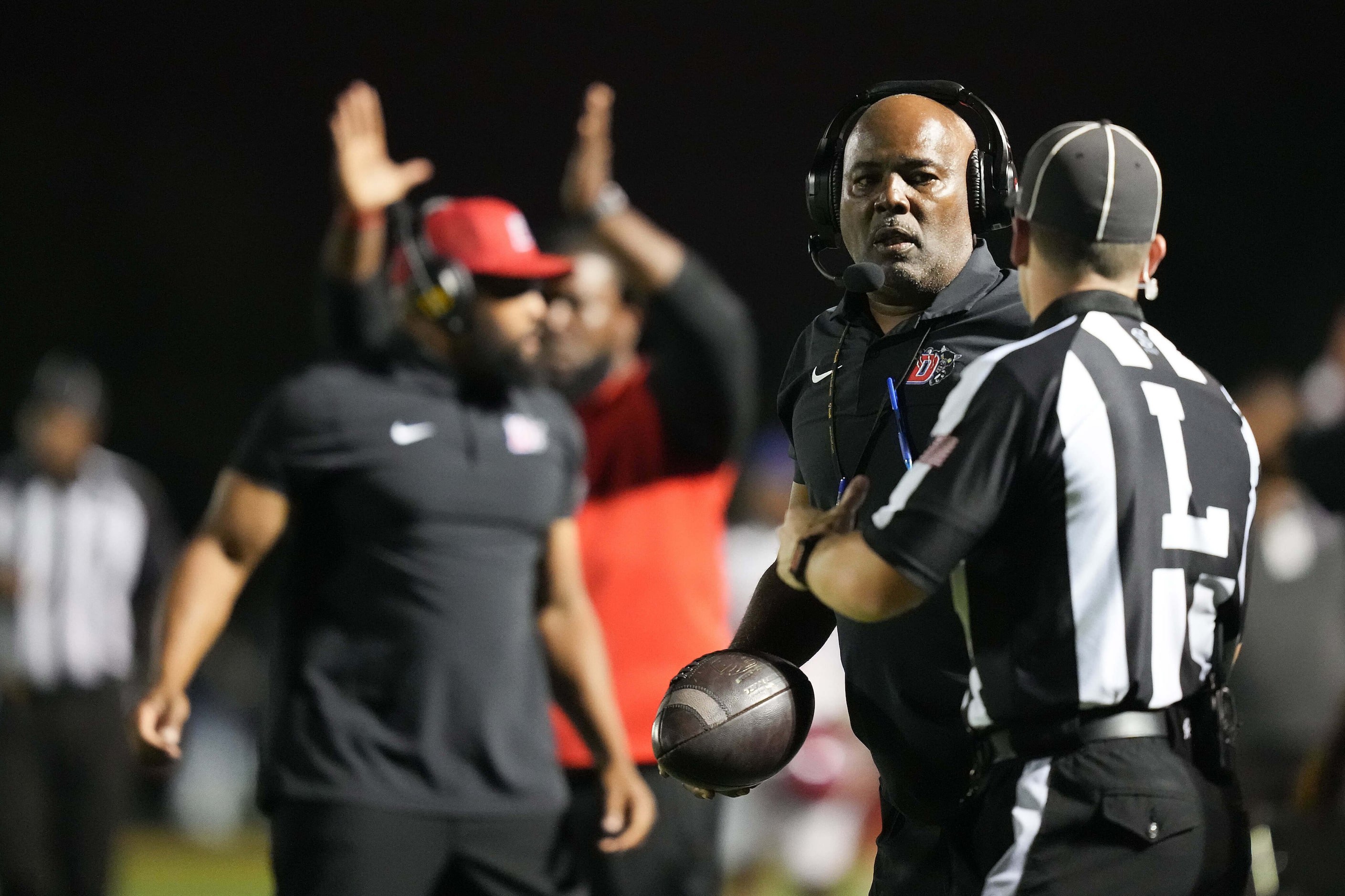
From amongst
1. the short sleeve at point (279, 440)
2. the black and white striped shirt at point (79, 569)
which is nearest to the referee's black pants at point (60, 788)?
the black and white striped shirt at point (79, 569)

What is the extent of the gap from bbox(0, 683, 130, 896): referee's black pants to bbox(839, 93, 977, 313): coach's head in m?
5.21

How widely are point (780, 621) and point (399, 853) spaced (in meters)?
1.26

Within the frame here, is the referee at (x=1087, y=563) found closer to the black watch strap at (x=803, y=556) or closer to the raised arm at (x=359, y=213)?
the black watch strap at (x=803, y=556)

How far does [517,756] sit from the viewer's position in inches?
152

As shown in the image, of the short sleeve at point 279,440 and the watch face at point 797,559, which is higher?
the watch face at point 797,559

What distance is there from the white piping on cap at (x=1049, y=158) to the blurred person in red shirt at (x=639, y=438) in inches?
83.8

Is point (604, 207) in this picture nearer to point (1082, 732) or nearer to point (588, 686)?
point (588, 686)

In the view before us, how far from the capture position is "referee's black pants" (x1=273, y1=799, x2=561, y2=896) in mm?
3578

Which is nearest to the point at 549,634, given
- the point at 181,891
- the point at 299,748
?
the point at 299,748

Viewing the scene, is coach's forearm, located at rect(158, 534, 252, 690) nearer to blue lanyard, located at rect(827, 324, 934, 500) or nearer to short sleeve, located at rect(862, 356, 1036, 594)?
blue lanyard, located at rect(827, 324, 934, 500)

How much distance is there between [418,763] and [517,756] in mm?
260

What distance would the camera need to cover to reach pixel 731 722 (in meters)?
2.57

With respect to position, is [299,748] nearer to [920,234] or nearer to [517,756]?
[517,756]

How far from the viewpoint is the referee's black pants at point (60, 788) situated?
662cm
